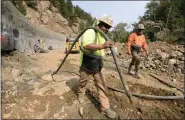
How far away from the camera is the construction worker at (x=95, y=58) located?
4.50m

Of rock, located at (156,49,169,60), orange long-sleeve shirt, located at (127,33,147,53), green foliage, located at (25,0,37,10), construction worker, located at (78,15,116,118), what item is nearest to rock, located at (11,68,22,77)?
construction worker, located at (78,15,116,118)

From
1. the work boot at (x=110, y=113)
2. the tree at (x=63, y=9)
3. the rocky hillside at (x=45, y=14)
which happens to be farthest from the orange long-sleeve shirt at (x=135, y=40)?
the tree at (x=63, y=9)

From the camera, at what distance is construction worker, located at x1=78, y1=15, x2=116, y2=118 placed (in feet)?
14.8

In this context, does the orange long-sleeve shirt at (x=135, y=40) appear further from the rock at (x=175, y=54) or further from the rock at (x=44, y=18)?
the rock at (x=44, y=18)

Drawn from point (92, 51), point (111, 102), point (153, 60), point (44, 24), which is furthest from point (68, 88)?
point (44, 24)

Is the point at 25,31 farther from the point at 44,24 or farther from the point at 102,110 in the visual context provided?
the point at 44,24

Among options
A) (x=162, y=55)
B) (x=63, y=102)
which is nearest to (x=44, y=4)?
(x=162, y=55)

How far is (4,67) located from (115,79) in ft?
11.7

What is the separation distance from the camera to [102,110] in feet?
15.9

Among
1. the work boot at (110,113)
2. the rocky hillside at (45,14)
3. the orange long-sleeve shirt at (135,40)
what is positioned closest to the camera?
the work boot at (110,113)

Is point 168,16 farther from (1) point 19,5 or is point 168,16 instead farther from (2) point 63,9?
(2) point 63,9

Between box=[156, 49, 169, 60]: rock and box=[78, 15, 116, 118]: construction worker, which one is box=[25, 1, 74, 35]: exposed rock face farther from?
box=[78, 15, 116, 118]: construction worker

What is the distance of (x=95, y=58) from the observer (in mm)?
4809

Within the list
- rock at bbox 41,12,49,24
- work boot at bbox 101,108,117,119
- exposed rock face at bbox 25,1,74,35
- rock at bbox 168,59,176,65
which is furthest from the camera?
rock at bbox 41,12,49,24
